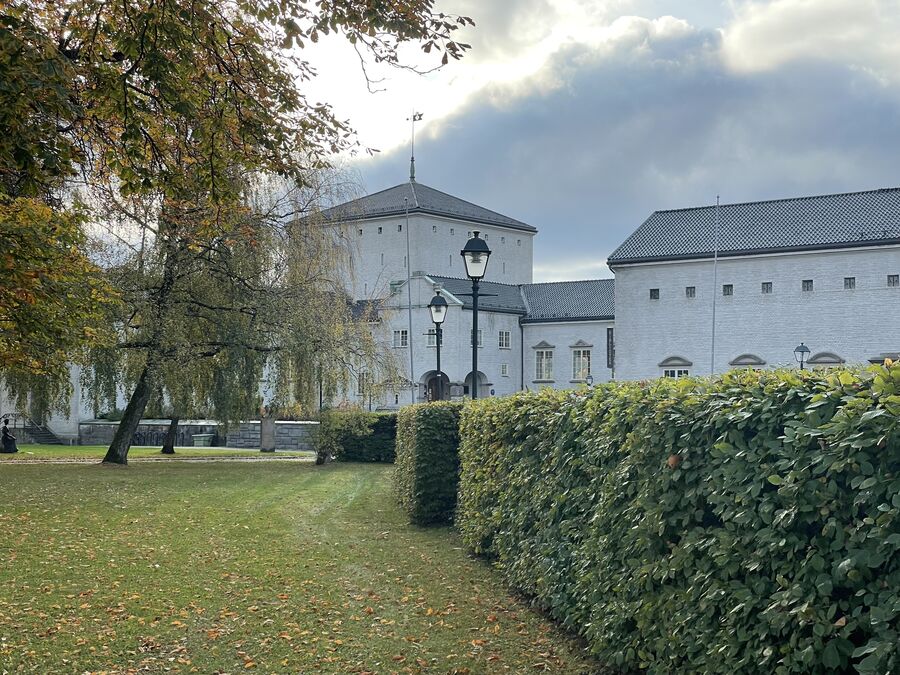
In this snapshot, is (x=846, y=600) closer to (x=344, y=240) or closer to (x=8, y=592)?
(x=8, y=592)

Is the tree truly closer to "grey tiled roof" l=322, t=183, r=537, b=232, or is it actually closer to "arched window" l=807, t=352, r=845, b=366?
"arched window" l=807, t=352, r=845, b=366

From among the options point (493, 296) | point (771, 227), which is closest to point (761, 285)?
point (771, 227)

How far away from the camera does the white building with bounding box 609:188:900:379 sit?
5391cm

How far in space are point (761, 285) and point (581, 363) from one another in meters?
16.4

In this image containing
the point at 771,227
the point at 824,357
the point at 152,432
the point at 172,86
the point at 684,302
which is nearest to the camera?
the point at 172,86

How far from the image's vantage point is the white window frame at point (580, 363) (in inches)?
2694

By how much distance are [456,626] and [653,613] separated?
Result: 2865mm

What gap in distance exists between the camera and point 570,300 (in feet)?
234

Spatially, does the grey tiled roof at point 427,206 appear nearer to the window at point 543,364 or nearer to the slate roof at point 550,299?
the slate roof at point 550,299

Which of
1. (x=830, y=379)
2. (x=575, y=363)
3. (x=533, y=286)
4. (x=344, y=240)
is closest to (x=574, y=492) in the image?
(x=830, y=379)

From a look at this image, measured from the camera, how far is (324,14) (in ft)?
28.6

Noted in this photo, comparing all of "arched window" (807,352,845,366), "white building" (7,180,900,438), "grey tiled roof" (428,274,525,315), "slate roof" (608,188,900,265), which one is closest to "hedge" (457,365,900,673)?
"white building" (7,180,900,438)

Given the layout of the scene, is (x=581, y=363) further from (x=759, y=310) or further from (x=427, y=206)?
(x=427, y=206)

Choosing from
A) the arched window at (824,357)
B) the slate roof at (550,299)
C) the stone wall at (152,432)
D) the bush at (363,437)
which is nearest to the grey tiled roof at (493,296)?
the slate roof at (550,299)
